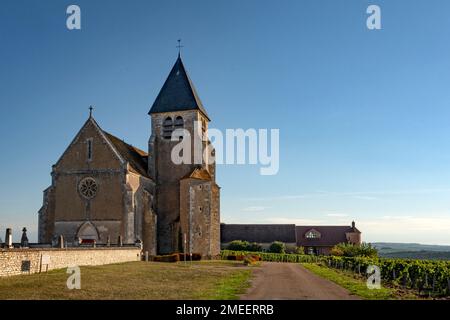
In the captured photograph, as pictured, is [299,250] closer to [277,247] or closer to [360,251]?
[277,247]

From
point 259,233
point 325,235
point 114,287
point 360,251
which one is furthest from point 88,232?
point 325,235

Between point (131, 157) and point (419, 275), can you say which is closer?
point (419, 275)

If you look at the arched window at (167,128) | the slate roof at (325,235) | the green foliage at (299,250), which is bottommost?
the green foliage at (299,250)

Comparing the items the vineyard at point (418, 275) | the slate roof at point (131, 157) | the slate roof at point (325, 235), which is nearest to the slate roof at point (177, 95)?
the slate roof at point (131, 157)

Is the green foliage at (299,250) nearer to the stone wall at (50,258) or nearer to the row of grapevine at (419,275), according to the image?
the row of grapevine at (419,275)

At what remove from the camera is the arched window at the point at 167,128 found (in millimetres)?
48156

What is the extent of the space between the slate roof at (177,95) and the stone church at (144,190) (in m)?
0.11

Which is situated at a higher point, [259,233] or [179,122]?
[179,122]

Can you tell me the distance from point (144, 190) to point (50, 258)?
69.7 ft

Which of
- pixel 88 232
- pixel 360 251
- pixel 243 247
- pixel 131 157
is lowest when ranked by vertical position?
pixel 243 247

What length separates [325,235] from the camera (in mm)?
76188

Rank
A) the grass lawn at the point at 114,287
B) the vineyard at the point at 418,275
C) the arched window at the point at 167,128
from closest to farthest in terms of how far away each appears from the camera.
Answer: the grass lawn at the point at 114,287 → the vineyard at the point at 418,275 → the arched window at the point at 167,128

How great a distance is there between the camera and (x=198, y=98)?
164 feet
